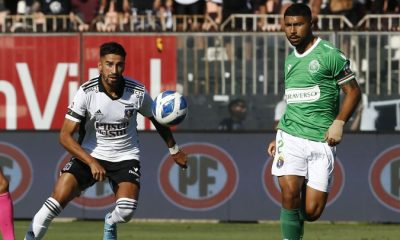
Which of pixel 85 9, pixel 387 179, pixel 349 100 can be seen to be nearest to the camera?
pixel 349 100

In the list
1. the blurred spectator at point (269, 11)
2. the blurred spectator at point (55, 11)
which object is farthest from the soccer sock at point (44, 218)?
the blurred spectator at point (55, 11)

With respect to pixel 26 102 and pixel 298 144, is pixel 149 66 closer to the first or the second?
pixel 26 102

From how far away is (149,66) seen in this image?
18141 mm

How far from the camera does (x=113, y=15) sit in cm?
1911

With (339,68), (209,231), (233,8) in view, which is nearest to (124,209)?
(339,68)

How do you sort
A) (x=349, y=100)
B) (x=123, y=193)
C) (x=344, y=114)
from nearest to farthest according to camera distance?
(x=344, y=114), (x=349, y=100), (x=123, y=193)

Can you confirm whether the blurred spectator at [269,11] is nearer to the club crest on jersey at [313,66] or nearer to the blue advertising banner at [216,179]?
Result: the blue advertising banner at [216,179]

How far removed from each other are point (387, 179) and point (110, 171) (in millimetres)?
6631

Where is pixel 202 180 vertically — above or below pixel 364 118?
below

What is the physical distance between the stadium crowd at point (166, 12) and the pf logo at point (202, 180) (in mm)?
2139

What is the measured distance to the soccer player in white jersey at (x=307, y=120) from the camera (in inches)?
415

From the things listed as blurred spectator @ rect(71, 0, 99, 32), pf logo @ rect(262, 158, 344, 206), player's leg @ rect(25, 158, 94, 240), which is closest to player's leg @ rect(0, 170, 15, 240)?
player's leg @ rect(25, 158, 94, 240)

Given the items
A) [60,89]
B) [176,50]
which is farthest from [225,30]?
[60,89]

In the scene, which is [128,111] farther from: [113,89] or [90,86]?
[90,86]
